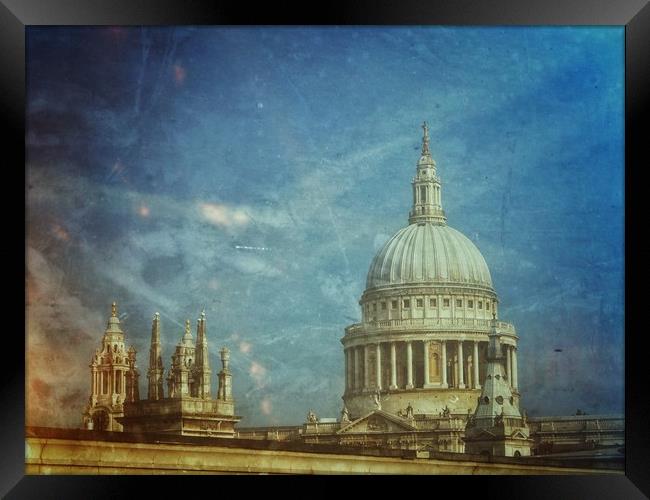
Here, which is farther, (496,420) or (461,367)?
(461,367)

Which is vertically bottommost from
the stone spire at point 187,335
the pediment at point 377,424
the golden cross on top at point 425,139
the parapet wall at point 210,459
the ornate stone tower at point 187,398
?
the parapet wall at point 210,459

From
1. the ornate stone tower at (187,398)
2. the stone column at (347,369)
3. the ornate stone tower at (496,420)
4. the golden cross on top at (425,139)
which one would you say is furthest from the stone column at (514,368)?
the ornate stone tower at (187,398)

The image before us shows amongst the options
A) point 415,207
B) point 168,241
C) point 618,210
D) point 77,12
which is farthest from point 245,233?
point 618,210

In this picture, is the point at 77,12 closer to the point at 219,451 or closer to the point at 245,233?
A: the point at 245,233

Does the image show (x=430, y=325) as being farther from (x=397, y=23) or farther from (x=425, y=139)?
(x=397, y=23)

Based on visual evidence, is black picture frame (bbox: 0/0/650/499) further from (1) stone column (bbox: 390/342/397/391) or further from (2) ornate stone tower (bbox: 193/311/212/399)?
(1) stone column (bbox: 390/342/397/391)

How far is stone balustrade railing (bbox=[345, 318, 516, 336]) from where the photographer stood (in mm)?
20406

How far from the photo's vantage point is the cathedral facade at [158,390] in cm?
1962

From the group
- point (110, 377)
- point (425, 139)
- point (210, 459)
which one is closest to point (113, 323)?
point (110, 377)

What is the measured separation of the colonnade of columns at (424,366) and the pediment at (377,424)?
0.38 meters

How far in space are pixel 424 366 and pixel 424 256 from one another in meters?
1.57

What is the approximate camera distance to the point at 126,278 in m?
19.7

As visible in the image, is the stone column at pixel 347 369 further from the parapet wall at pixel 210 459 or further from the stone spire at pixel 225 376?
the stone spire at pixel 225 376

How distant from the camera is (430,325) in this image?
2244 centimetres
